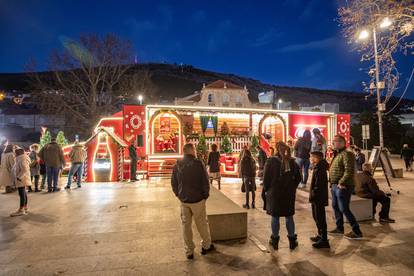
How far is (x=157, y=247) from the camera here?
14.6 feet

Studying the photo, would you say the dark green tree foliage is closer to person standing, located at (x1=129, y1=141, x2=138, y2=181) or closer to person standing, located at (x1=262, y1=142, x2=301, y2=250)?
person standing, located at (x1=129, y1=141, x2=138, y2=181)

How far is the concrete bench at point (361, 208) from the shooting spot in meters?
5.70

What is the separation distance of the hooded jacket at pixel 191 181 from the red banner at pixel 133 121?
29.0 ft

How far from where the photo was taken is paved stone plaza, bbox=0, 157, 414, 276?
145 inches

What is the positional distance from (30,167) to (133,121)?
14.2ft

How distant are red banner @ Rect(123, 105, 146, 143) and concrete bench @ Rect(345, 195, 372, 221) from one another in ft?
30.2

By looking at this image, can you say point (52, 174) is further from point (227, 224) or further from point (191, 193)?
point (191, 193)

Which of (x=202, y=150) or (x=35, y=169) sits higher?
(x=202, y=150)

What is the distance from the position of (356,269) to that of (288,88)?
9126 centimetres

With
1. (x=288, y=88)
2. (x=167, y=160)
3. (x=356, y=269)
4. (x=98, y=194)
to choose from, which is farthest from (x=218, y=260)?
(x=288, y=88)

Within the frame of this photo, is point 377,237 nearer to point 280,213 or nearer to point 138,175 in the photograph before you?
point 280,213

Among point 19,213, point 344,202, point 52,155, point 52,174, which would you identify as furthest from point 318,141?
point 52,174

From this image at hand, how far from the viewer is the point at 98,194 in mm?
8695

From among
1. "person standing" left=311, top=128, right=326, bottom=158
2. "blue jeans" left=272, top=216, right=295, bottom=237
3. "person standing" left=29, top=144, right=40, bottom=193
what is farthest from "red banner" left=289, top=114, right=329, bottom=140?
"person standing" left=29, top=144, right=40, bottom=193
